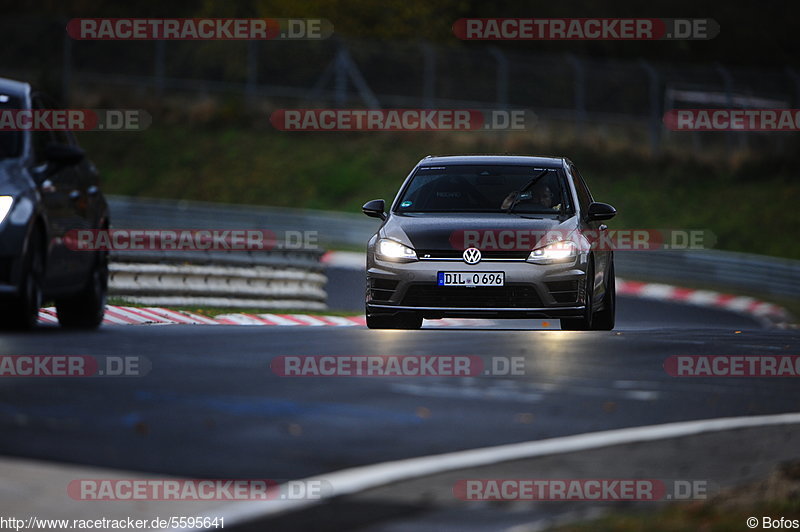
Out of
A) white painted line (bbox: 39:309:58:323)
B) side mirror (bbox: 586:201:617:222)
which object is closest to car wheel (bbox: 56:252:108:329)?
white painted line (bbox: 39:309:58:323)

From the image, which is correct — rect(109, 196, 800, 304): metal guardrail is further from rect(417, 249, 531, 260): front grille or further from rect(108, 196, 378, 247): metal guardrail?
rect(417, 249, 531, 260): front grille

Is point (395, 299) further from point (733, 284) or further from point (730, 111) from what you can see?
point (730, 111)

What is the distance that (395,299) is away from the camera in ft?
46.3

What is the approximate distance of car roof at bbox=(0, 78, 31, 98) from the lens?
12.7 m

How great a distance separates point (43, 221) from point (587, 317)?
4.99 m

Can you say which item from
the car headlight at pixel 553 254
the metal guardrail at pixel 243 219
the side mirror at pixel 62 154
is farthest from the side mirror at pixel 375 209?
the metal guardrail at pixel 243 219

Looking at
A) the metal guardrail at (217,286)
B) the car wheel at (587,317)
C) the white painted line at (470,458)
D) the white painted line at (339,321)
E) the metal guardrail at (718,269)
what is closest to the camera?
the white painted line at (470,458)

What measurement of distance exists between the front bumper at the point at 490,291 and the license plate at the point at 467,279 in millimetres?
36

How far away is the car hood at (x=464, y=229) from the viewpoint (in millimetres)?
14023

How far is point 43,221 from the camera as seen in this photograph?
12.1 m

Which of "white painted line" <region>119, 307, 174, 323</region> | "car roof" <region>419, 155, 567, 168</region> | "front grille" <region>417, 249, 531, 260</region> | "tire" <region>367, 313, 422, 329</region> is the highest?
"car roof" <region>419, 155, 567, 168</region>

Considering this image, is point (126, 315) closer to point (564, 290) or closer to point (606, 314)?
point (606, 314)

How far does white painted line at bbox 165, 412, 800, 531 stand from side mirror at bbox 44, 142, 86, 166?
5515 mm

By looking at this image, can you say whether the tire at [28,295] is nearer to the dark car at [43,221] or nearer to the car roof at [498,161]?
the dark car at [43,221]
